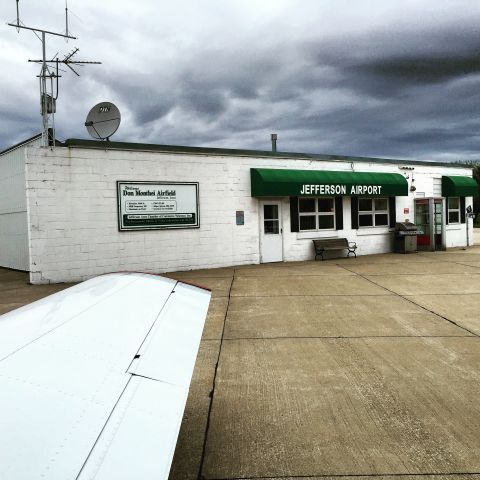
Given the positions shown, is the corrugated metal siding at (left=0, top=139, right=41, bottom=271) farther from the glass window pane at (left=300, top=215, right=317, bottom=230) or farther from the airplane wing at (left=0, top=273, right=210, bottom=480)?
the airplane wing at (left=0, top=273, right=210, bottom=480)

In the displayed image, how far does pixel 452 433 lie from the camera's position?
11.1ft

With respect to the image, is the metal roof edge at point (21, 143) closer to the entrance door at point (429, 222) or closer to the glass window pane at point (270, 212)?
the glass window pane at point (270, 212)

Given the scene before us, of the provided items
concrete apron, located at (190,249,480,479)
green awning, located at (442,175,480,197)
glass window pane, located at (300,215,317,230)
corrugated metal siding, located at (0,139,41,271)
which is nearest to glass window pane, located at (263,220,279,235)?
glass window pane, located at (300,215,317,230)

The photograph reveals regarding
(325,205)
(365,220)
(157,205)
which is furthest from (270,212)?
(365,220)

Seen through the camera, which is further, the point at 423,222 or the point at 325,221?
the point at 423,222

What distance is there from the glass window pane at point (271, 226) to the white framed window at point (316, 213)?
1026 millimetres

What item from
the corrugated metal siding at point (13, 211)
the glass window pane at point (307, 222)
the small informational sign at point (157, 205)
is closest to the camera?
the small informational sign at point (157, 205)

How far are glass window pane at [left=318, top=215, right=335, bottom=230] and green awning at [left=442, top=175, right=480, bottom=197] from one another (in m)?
6.95

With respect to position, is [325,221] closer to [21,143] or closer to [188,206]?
[188,206]

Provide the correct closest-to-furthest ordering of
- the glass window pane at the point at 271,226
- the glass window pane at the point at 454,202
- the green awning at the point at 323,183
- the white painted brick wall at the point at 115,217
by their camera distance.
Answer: the white painted brick wall at the point at 115,217 < the green awning at the point at 323,183 < the glass window pane at the point at 271,226 < the glass window pane at the point at 454,202

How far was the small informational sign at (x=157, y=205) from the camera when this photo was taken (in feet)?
41.7

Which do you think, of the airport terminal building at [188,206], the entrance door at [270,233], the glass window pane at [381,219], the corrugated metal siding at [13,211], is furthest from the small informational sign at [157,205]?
the glass window pane at [381,219]

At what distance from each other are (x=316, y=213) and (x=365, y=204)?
267 cm

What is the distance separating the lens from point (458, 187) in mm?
19469
